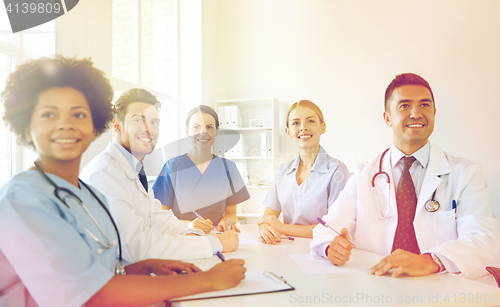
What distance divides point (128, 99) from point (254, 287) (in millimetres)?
627

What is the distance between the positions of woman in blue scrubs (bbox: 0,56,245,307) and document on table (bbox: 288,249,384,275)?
2.02 feet

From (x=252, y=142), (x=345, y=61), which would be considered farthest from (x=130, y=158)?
(x=345, y=61)

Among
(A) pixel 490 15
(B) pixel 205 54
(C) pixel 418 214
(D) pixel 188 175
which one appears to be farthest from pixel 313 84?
(C) pixel 418 214

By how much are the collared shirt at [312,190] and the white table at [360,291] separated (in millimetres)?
747

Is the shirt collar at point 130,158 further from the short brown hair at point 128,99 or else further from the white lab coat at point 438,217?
the white lab coat at point 438,217

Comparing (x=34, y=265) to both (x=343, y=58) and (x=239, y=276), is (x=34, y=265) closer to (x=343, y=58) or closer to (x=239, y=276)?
(x=239, y=276)

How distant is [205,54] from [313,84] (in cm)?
119

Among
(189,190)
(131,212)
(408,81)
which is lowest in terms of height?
(189,190)

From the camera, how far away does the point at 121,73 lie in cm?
99

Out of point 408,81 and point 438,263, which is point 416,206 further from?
point 408,81

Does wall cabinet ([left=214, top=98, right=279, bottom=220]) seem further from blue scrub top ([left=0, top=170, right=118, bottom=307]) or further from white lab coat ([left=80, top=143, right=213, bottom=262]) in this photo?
blue scrub top ([left=0, top=170, right=118, bottom=307])

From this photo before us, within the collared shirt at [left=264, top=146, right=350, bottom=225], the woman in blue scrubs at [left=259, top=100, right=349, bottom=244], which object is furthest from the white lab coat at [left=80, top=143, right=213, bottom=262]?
the collared shirt at [left=264, top=146, right=350, bottom=225]

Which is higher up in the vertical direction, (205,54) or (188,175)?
(205,54)

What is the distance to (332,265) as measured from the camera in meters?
1.05
